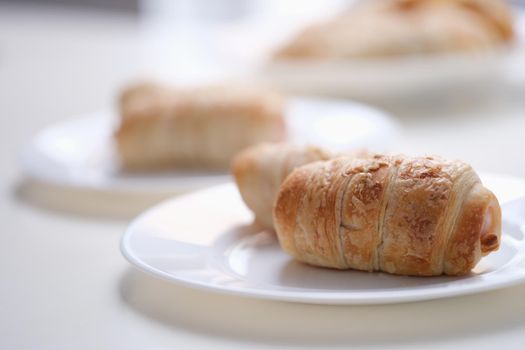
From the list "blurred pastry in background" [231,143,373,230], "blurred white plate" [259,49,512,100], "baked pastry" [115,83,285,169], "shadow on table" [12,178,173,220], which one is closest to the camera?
"blurred pastry in background" [231,143,373,230]

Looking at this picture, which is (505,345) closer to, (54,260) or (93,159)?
(54,260)

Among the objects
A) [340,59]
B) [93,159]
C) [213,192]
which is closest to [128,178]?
[93,159]

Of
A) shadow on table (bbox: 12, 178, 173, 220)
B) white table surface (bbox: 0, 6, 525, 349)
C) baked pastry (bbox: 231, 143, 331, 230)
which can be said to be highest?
baked pastry (bbox: 231, 143, 331, 230)

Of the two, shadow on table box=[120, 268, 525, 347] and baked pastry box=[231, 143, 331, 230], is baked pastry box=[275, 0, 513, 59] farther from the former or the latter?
shadow on table box=[120, 268, 525, 347]

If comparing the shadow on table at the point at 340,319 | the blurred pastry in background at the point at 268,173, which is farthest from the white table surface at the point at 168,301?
the blurred pastry in background at the point at 268,173

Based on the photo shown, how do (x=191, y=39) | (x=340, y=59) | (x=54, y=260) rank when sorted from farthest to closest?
(x=191, y=39) < (x=340, y=59) < (x=54, y=260)

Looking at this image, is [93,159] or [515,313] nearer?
[515,313]

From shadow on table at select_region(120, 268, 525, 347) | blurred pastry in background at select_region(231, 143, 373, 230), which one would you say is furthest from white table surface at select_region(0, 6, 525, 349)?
blurred pastry in background at select_region(231, 143, 373, 230)
